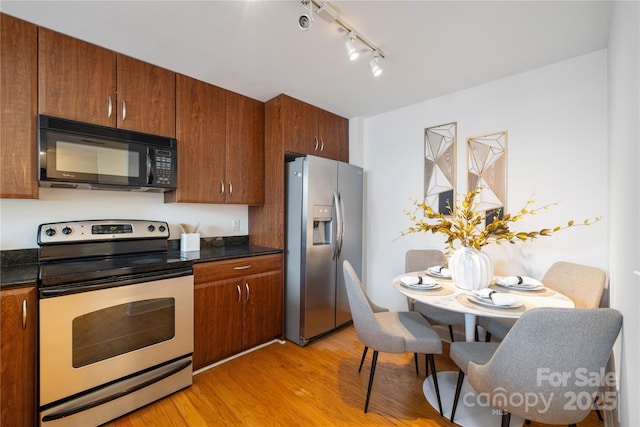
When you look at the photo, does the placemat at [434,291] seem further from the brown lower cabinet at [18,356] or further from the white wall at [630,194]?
the brown lower cabinet at [18,356]

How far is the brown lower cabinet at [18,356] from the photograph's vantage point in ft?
4.39

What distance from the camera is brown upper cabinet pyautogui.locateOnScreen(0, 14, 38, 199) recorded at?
1.56 meters

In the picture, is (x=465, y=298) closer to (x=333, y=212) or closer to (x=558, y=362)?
(x=558, y=362)

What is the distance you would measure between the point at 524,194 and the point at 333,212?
164 centimetres

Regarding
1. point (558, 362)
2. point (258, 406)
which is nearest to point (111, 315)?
point (258, 406)

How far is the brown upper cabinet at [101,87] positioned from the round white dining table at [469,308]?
2250 millimetres

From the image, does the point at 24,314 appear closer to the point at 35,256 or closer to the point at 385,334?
the point at 35,256

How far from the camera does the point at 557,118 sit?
2105 mm

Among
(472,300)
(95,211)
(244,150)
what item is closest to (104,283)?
(95,211)

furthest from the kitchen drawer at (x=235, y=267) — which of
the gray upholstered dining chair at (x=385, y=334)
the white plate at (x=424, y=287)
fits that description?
the white plate at (x=424, y=287)

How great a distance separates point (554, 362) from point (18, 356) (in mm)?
2489

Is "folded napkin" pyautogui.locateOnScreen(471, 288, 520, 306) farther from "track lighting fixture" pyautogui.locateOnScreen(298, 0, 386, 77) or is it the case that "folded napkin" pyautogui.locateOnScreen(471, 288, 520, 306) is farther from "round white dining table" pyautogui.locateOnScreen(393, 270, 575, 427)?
"track lighting fixture" pyautogui.locateOnScreen(298, 0, 386, 77)

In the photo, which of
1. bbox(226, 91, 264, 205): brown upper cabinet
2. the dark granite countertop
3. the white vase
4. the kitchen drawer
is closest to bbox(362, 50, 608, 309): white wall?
the white vase

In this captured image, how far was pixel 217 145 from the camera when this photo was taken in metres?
2.50
